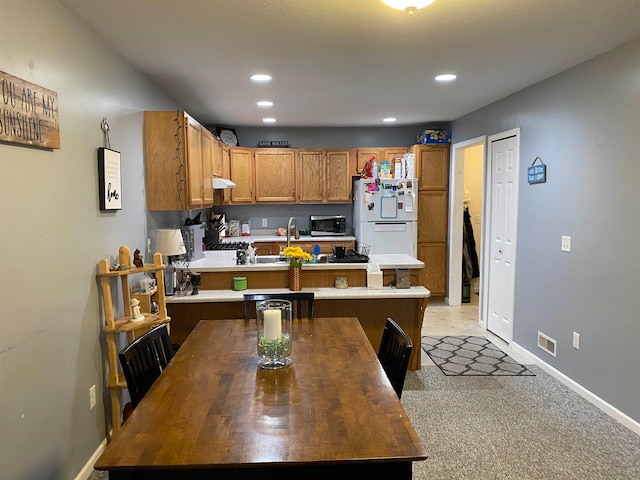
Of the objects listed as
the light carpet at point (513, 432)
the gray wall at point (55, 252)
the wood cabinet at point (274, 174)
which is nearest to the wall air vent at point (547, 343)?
the light carpet at point (513, 432)

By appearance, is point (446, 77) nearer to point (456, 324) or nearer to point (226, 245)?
point (456, 324)

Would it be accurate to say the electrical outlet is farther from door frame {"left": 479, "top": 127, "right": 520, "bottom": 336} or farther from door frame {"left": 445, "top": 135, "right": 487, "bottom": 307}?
door frame {"left": 445, "top": 135, "right": 487, "bottom": 307}

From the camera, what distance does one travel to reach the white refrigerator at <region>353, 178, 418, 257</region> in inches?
224

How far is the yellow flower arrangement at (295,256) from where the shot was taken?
3471 mm

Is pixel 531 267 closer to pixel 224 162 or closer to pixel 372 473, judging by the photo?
pixel 372 473

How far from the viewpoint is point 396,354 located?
2033 mm

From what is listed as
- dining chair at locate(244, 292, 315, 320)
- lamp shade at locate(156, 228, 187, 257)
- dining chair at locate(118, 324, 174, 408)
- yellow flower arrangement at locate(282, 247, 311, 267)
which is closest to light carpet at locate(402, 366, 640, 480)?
dining chair at locate(244, 292, 315, 320)

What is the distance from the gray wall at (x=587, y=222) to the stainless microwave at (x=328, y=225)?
260cm

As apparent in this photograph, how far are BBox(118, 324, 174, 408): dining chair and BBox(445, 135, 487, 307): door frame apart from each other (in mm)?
4486

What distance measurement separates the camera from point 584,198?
3205 millimetres

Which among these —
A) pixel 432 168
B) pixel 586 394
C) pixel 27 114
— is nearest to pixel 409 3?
pixel 27 114

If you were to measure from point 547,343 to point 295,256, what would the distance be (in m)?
2.24

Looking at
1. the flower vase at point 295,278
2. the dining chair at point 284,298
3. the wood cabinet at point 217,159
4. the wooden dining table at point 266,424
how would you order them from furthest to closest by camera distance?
1. the wood cabinet at point 217,159
2. the flower vase at point 295,278
3. the dining chair at point 284,298
4. the wooden dining table at point 266,424

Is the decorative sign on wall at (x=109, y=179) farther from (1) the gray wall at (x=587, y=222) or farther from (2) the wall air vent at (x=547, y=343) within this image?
(2) the wall air vent at (x=547, y=343)
